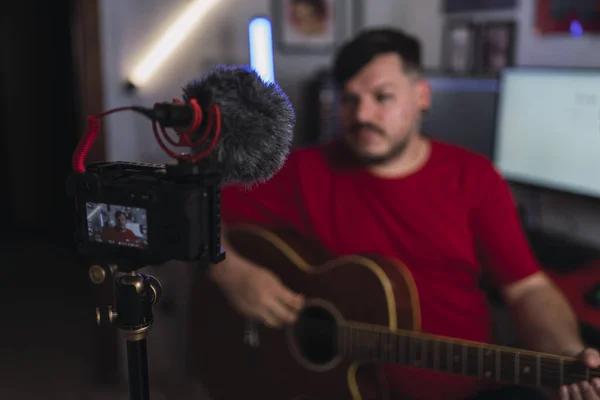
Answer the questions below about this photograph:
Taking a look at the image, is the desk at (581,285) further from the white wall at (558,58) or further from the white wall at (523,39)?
the white wall at (523,39)

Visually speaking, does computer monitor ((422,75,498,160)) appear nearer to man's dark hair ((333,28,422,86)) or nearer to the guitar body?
man's dark hair ((333,28,422,86))

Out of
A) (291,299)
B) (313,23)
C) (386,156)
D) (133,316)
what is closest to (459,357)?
(291,299)

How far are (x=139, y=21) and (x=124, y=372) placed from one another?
143cm

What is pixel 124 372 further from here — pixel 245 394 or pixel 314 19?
pixel 314 19

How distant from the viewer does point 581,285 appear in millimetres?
1508

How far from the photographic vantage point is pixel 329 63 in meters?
2.63

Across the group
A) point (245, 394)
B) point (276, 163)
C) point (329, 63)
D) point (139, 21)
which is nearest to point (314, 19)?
point (329, 63)

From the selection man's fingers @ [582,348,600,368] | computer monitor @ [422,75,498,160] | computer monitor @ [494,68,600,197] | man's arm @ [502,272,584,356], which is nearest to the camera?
man's fingers @ [582,348,600,368]

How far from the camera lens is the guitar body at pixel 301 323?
1.36m

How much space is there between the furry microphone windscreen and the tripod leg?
0.23 meters

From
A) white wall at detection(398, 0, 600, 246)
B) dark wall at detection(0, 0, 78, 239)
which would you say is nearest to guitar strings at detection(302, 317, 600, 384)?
white wall at detection(398, 0, 600, 246)

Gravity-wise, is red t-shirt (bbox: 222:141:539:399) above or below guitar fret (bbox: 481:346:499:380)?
above

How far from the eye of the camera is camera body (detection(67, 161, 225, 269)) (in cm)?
62

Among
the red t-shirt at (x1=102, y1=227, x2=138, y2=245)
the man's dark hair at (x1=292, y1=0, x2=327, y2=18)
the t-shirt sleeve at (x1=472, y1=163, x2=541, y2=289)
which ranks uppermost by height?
the man's dark hair at (x1=292, y1=0, x2=327, y2=18)
